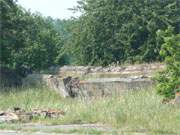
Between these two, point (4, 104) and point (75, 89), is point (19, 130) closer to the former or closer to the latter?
point (4, 104)

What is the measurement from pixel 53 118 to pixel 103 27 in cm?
2503

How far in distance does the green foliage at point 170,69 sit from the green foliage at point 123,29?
1883cm

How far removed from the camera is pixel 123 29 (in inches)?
1356

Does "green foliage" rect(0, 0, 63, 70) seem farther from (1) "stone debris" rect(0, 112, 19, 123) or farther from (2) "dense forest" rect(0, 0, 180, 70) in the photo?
(1) "stone debris" rect(0, 112, 19, 123)

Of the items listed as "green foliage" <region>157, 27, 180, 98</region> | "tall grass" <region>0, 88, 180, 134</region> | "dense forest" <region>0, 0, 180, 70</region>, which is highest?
"dense forest" <region>0, 0, 180, 70</region>

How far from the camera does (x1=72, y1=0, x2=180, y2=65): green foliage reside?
3391cm

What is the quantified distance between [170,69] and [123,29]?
67.6 ft

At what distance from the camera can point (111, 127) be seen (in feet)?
31.8

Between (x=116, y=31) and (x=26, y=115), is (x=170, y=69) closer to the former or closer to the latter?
(x=26, y=115)

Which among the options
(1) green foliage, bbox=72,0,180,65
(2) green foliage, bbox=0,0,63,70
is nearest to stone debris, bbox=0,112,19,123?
(2) green foliage, bbox=0,0,63,70

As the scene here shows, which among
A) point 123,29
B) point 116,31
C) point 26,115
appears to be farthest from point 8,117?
point 116,31

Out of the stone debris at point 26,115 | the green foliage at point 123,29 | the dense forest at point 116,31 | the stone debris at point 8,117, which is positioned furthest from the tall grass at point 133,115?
the green foliage at point 123,29

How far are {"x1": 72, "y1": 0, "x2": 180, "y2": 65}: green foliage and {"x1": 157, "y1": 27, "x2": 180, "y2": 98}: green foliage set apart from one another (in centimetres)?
1883

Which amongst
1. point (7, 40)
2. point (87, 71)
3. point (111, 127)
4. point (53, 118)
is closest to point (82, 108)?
point (53, 118)
